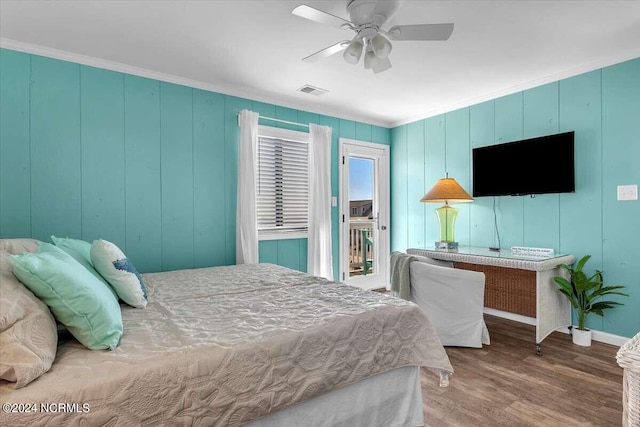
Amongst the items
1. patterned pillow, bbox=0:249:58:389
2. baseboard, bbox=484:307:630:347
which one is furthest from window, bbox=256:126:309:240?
patterned pillow, bbox=0:249:58:389

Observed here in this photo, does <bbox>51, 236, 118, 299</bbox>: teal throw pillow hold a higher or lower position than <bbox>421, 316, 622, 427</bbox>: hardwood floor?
higher

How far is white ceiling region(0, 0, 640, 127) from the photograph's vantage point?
219cm

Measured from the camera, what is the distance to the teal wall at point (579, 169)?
286 cm

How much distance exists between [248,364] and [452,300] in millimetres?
2094

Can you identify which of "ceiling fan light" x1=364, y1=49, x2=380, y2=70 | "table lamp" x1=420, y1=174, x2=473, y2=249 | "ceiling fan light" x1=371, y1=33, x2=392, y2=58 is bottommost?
"table lamp" x1=420, y1=174, x2=473, y2=249

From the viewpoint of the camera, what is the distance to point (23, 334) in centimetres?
105

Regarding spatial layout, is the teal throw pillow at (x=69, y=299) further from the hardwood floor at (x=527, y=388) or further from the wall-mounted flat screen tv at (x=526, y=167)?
the wall-mounted flat screen tv at (x=526, y=167)

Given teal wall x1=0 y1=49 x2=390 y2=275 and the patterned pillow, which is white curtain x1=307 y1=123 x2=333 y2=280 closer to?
teal wall x1=0 y1=49 x2=390 y2=275

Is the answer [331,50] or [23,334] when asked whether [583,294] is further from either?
[23,334]

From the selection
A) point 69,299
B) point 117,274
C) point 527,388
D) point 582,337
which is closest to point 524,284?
point 582,337

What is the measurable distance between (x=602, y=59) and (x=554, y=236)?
1.66 metres

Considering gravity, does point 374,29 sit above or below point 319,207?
above

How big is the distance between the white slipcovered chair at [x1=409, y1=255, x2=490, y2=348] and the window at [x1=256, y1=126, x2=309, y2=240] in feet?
5.45

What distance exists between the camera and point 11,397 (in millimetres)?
949
